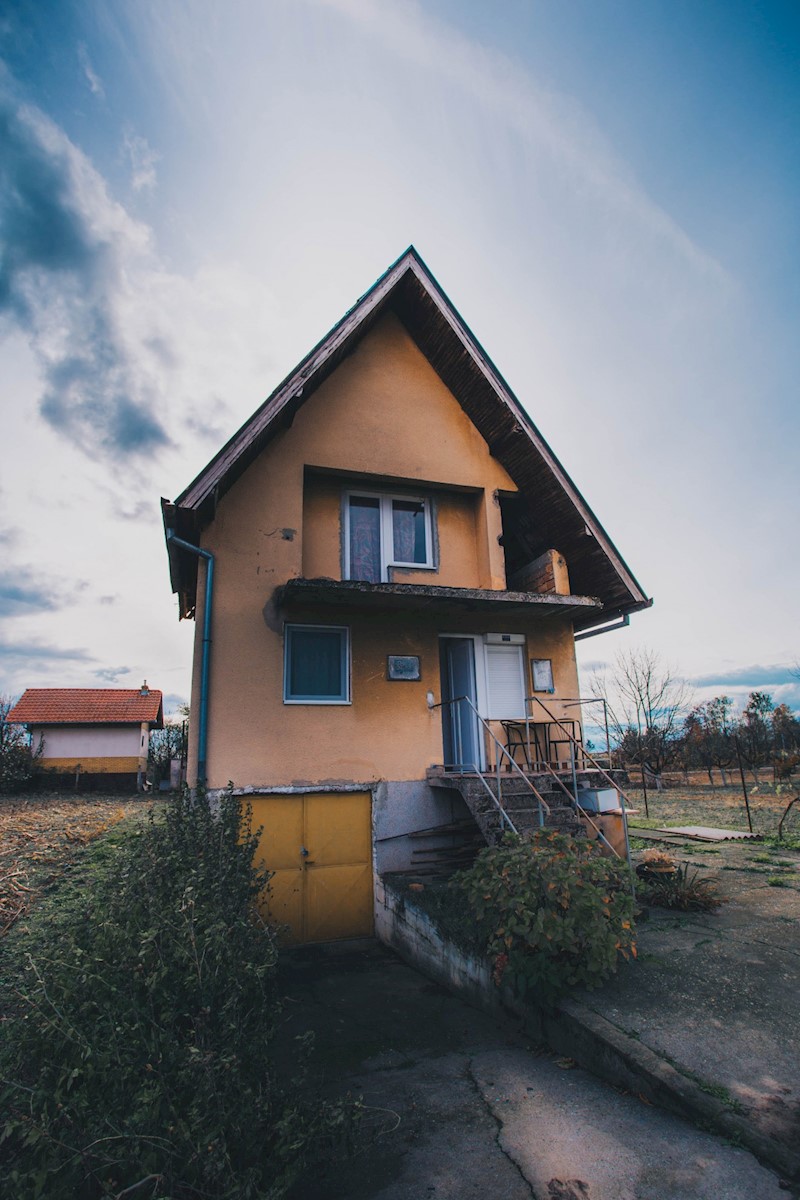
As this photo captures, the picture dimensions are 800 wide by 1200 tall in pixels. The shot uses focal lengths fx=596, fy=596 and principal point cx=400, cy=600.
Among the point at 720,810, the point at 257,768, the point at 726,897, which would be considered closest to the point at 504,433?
the point at 257,768

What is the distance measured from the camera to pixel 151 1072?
316 cm

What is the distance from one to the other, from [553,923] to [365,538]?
7279 millimetres

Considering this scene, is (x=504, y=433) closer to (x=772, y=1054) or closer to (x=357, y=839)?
(x=357, y=839)

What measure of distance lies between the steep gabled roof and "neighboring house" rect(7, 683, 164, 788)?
876 inches

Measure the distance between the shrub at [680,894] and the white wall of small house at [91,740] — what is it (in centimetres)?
2873

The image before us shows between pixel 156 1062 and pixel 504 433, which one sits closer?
pixel 156 1062

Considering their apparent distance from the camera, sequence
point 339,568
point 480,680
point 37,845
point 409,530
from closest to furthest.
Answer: point 37,845, point 339,568, point 480,680, point 409,530

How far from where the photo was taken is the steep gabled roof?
9.76 metres

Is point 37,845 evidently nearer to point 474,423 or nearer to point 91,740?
point 474,423

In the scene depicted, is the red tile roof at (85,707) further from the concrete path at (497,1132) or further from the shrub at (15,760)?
the concrete path at (497,1132)

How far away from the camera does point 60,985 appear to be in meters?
3.45

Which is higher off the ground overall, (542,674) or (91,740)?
(542,674)

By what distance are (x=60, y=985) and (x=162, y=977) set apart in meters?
0.58

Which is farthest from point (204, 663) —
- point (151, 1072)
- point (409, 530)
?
point (151, 1072)
